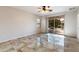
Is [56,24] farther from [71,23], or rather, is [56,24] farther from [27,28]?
[27,28]

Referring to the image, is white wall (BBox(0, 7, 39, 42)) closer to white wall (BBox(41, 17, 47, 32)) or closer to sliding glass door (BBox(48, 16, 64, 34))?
white wall (BBox(41, 17, 47, 32))

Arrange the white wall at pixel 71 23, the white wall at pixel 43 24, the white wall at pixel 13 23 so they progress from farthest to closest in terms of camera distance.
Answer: the white wall at pixel 43 24 → the white wall at pixel 71 23 → the white wall at pixel 13 23

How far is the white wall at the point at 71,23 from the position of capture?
320 inches

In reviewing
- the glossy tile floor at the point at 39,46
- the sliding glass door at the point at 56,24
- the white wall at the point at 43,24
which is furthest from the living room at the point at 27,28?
the sliding glass door at the point at 56,24

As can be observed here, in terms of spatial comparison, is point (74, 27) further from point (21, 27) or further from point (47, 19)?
point (21, 27)

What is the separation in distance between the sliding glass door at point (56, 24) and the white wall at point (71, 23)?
48.6 inches

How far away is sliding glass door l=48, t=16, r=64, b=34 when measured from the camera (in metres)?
10.2

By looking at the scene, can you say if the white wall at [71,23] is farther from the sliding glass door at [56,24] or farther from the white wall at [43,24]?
the white wall at [43,24]

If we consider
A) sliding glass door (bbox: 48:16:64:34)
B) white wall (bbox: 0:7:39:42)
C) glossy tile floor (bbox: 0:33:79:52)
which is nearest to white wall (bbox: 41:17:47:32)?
sliding glass door (bbox: 48:16:64:34)

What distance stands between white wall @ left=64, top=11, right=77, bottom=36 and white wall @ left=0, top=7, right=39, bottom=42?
3980 mm

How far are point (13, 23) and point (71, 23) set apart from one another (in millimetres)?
5668

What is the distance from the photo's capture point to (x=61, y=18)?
1023cm

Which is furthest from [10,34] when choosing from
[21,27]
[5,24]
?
[21,27]
